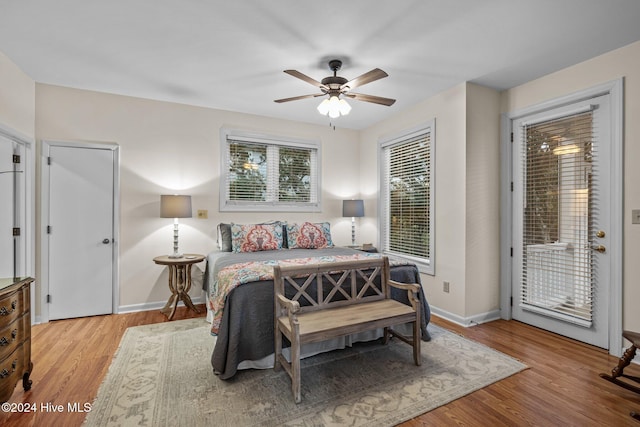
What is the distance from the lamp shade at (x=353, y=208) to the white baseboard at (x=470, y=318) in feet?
5.93

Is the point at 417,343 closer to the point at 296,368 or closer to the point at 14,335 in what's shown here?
the point at 296,368

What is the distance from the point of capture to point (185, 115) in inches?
158

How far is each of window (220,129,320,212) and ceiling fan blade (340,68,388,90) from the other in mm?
2029

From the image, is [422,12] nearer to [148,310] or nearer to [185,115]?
[185,115]

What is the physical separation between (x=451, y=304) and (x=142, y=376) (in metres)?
3.09

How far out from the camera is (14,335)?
6.23ft

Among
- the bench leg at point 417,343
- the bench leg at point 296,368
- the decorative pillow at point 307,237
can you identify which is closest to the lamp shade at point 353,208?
the decorative pillow at point 307,237

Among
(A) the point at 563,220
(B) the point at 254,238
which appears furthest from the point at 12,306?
(A) the point at 563,220

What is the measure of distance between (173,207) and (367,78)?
258 centimetres

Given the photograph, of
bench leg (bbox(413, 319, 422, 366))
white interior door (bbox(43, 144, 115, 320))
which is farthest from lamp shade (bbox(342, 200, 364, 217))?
white interior door (bbox(43, 144, 115, 320))

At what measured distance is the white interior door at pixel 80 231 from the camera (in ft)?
11.2

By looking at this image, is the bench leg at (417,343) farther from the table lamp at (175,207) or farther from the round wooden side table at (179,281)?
the table lamp at (175,207)

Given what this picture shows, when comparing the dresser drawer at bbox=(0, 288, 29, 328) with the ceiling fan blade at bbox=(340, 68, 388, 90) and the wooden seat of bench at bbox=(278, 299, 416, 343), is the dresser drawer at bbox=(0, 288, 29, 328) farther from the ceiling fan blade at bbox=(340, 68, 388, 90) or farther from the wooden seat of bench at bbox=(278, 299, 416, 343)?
the ceiling fan blade at bbox=(340, 68, 388, 90)

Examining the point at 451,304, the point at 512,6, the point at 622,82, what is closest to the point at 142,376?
the point at 451,304
